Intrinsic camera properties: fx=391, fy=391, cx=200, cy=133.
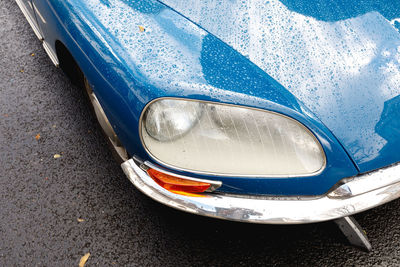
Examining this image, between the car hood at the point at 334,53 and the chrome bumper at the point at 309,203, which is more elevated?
the car hood at the point at 334,53

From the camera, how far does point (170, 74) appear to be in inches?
58.7

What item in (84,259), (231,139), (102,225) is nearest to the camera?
(231,139)

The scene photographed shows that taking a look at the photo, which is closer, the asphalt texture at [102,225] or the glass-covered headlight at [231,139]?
the glass-covered headlight at [231,139]

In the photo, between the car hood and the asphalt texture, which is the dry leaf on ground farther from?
the car hood

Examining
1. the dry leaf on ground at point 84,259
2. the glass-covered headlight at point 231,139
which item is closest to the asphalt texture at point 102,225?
the dry leaf on ground at point 84,259

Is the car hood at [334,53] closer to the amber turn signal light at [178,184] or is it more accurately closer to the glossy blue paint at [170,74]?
the glossy blue paint at [170,74]

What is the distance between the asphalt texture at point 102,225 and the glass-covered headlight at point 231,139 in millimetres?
638

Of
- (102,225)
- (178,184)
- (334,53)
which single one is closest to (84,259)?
(102,225)

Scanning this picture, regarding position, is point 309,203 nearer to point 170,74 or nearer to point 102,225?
point 170,74

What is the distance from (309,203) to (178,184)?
0.52 m

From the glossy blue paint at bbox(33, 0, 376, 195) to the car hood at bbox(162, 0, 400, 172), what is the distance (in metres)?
0.04

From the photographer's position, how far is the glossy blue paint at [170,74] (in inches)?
57.1

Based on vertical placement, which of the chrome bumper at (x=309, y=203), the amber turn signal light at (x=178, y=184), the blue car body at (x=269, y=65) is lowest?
the amber turn signal light at (x=178, y=184)

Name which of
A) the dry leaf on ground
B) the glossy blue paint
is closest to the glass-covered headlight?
the glossy blue paint
